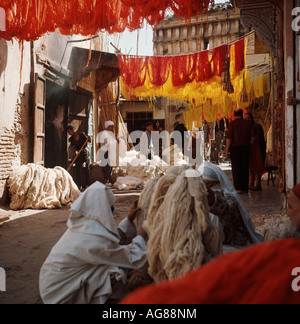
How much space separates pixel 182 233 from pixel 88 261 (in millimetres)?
887

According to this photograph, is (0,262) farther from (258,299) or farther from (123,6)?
(123,6)

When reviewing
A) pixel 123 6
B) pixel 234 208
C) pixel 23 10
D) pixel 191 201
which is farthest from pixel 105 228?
pixel 23 10

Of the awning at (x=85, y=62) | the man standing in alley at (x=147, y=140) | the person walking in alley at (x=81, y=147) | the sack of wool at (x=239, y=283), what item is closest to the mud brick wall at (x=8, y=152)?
the person walking in alley at (x=81, y=147)

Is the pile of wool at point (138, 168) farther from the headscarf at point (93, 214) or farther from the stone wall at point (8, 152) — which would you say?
the headscarf at point (93, 214)

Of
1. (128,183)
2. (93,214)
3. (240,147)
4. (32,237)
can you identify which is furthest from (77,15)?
(128,183)

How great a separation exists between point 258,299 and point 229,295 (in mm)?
57

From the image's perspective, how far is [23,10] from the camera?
16.8ft

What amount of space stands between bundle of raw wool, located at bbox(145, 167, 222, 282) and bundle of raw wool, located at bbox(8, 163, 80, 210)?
507cm

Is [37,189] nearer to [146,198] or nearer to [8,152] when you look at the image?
[8,152]

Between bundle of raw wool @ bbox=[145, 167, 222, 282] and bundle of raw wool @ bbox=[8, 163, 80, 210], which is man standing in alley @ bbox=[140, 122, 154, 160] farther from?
bundle of raw wool @ bbox=[145, 167, 222, 282]

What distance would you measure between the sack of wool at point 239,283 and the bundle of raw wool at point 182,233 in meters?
0.90

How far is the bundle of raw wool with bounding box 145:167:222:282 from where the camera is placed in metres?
1.60

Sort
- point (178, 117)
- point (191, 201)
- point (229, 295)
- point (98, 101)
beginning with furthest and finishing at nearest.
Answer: point (178, 117) < point (98, 101) < point (191, 201) < point (229, 295)

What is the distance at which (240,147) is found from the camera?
7512mm
